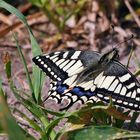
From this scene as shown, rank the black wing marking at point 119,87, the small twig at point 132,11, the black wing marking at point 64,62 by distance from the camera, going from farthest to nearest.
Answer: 1. the small twig at point 132,11
2. the black wing marking at point 64,62
3. the black wing marking at point 119,87

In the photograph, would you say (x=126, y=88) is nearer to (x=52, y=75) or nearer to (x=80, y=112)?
(x=80, y=112)

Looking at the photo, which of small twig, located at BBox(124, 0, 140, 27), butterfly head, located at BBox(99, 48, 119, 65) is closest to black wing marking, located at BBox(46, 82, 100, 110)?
butterfly head, located at BBox(99, 48, 119, 65)

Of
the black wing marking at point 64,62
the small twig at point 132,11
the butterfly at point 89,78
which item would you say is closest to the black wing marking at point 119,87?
the butterfly at point 89,78

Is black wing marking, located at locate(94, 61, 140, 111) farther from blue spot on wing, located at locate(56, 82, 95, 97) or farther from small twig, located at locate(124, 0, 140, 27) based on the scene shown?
small twig, located at locate(124, 0, 140, 27)

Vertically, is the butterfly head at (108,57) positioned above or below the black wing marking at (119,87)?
above

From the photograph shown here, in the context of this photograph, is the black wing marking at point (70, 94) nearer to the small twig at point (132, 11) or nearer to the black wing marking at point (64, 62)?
the black wing marking at point (64, 62)

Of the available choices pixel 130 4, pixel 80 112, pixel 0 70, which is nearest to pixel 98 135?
pixel 80 112

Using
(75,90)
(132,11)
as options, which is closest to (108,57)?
(75,90)

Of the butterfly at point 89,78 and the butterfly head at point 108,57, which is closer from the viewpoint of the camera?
the butterfly at point 89,78
